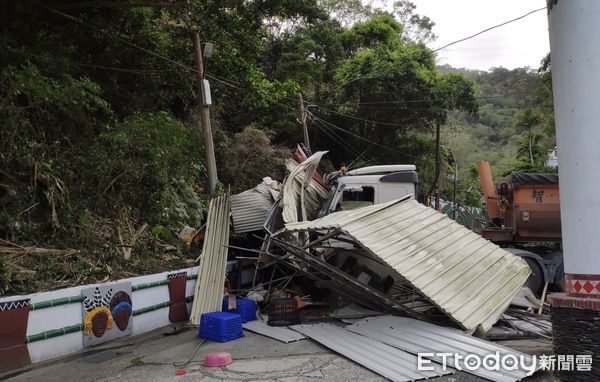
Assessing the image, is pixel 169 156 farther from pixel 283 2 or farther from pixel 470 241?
pixel 470 241

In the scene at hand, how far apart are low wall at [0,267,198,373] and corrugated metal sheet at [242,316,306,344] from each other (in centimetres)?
158

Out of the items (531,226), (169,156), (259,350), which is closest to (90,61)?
(169,156)

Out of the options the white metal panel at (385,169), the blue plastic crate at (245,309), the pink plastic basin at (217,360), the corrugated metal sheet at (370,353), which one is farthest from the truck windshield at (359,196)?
the pink plastic basin at (217,360)

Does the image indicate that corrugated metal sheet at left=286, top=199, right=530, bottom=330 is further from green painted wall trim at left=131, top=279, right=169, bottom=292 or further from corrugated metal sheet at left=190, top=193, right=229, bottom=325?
green painted wall trim at left=131, top=279, right=169, bottom=292

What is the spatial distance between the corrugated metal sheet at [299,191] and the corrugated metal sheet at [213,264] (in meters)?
1.27

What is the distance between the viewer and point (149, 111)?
44.2 feet

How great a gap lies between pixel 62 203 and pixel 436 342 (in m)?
6.47

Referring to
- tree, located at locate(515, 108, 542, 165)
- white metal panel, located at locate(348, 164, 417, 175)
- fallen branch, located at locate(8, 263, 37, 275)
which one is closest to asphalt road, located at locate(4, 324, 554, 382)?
fallen branch, located at locate(8, 263, 37, 275)

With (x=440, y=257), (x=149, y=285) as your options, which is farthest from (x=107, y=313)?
(x=440, y=257)

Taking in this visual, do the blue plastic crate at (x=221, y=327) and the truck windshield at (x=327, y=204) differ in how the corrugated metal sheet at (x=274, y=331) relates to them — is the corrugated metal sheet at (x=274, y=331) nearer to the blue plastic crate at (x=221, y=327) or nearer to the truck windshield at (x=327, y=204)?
the blue plastic crate at (x=221, y=327)

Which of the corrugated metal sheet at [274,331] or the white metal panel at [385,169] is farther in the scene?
the white metal panel at [385,169]

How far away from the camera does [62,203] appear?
8031mm

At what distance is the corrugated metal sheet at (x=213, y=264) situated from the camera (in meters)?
8.02

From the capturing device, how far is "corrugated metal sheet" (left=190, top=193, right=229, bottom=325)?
802 cm
